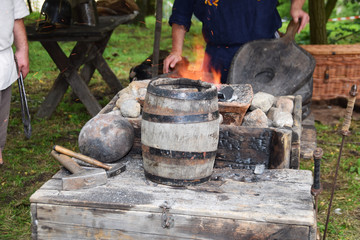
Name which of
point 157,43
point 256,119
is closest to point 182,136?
point 256,119

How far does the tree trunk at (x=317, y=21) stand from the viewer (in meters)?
7.22

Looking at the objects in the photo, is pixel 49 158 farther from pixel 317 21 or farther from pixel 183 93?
pixel 317 21

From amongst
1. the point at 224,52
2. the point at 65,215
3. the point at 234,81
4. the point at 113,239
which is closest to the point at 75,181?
the point at 65,215

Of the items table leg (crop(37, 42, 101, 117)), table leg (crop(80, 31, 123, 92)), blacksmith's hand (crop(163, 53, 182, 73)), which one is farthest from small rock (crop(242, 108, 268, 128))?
table leg (crop(80, 31, 123, 92))

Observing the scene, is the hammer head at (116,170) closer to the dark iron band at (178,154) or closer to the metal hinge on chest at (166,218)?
the dark iron band at (178,154)

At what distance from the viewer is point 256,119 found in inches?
118

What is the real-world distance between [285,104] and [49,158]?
2.59 m

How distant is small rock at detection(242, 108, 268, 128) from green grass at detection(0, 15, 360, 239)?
1061 mm

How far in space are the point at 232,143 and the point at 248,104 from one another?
320mm

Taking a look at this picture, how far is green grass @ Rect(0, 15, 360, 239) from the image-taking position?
3.52 metres

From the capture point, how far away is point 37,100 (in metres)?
6.77

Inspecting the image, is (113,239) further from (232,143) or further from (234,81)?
(234,81)

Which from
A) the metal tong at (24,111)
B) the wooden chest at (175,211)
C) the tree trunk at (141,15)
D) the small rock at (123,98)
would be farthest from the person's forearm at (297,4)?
the tree trunk at (141,15)

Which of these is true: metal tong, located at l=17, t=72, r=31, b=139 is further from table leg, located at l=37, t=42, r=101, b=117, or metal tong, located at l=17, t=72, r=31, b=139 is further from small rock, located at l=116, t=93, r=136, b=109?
table leg, located at l=37, t=42, r=101, b=117
